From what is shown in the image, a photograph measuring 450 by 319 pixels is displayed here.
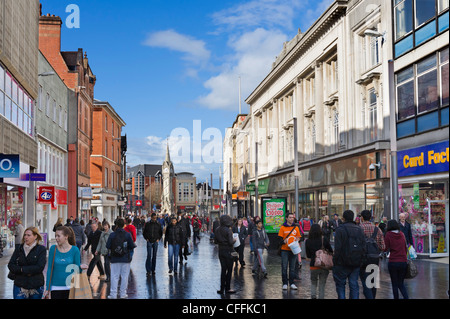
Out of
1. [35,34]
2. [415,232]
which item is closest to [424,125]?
[415,232]

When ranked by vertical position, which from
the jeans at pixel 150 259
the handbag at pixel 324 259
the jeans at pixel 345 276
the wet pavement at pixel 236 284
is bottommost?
the wet pavement at pixel 236 284

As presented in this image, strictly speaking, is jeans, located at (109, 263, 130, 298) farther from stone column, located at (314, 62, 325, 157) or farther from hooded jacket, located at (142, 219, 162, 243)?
stone column, located at (314, 62, 325, 157)

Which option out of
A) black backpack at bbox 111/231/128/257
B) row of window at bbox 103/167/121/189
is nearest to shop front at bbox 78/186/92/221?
row of window at bbox 103/167/121/189

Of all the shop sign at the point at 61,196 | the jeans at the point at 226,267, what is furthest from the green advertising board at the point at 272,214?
the shop sign at the point at 61,196

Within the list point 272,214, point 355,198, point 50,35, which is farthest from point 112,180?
point 272,214

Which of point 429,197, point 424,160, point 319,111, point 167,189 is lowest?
point 429,197

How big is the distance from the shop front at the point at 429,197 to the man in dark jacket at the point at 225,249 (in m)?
11.1

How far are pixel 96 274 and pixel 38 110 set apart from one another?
18925mm

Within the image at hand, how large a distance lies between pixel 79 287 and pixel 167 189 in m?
136

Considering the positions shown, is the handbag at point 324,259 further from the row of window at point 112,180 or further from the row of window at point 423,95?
the row of window at point 112,180

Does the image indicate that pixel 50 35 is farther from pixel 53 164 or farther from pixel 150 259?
pixel 150 259

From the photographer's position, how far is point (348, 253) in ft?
32.4

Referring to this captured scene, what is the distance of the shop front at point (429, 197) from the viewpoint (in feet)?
71.0
